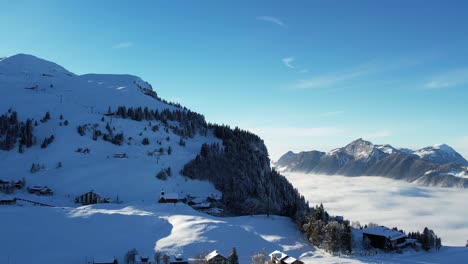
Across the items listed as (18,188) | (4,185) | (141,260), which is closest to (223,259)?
(141,260)

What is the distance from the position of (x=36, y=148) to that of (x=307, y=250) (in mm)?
115670

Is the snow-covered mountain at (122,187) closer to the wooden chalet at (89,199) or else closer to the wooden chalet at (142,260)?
the wooden chalet at (89,199)

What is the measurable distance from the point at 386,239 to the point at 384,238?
0.51 m

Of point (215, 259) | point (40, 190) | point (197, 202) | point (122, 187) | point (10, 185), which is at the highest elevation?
point (10, 185)

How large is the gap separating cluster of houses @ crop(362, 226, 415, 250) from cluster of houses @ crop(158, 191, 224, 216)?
48.5m

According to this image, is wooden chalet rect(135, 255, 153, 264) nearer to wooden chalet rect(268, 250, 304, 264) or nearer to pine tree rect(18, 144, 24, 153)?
wooden chalet rect(268, 250, 304, 264)

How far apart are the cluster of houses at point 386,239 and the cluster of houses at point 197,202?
4852 centimetres

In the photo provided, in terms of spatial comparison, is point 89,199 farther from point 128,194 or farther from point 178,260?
point 178,260

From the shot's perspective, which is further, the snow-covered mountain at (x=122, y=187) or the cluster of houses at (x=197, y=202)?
the cluster of houses at (x=197, y=202)

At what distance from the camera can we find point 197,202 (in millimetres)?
135625

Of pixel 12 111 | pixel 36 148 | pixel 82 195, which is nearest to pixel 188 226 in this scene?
pixel 82 195

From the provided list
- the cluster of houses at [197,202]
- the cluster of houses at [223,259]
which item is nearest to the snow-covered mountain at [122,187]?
the cluster of houses at [197,202]

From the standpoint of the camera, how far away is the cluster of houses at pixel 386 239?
96750 mm

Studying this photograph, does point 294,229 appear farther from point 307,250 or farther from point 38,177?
point 38,177
